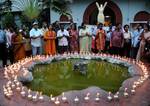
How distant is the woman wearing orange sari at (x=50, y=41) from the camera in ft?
40.7

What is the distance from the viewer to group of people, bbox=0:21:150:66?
39.3ft

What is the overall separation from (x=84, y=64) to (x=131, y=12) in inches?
417

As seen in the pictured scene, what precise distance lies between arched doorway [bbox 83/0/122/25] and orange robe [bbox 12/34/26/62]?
21.7ft

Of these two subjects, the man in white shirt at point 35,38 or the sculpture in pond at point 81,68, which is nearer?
the sculpture in pond at point 81,68

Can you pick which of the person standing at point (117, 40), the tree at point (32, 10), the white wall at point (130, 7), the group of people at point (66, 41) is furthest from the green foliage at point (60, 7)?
the person standing at point (117, 40)

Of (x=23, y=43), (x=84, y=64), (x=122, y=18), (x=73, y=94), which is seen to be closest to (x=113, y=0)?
(x=122, y=18)

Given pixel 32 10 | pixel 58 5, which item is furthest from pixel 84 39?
pixel 58 5

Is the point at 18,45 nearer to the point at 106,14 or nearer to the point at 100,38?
the point at 100,38

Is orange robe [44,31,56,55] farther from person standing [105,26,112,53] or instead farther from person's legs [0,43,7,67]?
person standing [105,26,112,53]

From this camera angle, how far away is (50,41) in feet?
41.0

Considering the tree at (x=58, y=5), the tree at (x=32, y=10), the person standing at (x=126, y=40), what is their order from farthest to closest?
the tree at (x=58, y=5) < the tree at (x=32, y=10) < the person standing at (x=126, y=40)

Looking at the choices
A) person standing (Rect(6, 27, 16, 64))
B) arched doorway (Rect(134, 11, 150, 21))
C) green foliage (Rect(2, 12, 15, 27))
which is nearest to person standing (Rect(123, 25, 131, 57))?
person standing (Rect(6, 27, 16, 64))

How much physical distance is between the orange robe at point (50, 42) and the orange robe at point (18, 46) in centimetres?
85

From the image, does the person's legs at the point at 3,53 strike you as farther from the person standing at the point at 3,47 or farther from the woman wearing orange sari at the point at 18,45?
the woman wearing orange sari at the point at 18,45
